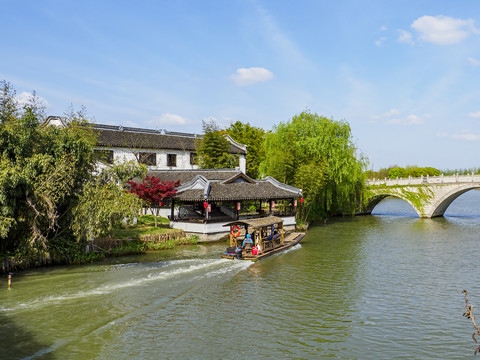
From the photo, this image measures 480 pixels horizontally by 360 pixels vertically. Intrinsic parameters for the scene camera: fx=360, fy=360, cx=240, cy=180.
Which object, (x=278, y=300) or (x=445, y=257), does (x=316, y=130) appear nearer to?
(x=445, y=257)

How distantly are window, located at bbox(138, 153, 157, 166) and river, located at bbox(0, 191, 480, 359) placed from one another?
1749cm

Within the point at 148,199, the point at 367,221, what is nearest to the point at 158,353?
the point at 148,199

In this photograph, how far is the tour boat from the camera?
19.9 m

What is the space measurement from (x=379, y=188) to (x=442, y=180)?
23.2 feet

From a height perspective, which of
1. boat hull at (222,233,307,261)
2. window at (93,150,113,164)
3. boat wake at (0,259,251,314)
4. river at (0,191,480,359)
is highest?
window at (93,150,113,164)

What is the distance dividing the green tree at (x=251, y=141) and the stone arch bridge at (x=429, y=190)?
15.2 m

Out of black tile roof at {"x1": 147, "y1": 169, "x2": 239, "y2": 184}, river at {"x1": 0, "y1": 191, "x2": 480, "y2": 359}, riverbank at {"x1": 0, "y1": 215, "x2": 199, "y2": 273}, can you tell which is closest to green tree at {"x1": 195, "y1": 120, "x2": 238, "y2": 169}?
black tile roof at {"x1": 147, "y1": 169, "x2": 239, "y2": 184}

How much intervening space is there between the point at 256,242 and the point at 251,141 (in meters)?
34.3

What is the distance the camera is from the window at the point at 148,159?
36.6 metres

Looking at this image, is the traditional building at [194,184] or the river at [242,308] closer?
the river at [242,308]

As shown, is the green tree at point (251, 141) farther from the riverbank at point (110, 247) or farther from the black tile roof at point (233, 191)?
the riverbank at point (110, 247)

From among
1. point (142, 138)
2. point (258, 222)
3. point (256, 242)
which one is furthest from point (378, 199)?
point (256, 242)

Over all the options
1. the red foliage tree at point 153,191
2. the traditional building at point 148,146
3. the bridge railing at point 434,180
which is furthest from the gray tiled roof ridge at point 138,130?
the bridge railing at point 434,180

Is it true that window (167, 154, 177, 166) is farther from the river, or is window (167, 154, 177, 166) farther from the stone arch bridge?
the stone arch bridge
